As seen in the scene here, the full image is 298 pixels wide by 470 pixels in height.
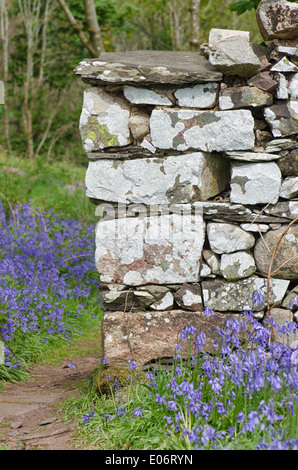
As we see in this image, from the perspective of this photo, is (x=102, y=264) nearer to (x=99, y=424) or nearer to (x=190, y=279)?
(x=190, y=279)

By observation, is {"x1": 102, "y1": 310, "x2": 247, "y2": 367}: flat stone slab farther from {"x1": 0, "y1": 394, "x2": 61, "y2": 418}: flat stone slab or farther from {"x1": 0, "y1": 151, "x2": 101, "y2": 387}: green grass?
{"x1": 0, "y1": 151, "x2": 101, "y2": 387}: green grass

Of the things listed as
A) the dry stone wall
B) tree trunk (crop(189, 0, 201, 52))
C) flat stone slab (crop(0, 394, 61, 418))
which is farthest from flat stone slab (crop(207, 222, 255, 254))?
tree trunk (crop(189, 0, 201, 52))

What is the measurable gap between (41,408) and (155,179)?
1567 mm

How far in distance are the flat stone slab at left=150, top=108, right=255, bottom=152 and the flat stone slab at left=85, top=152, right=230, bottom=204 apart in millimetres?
85

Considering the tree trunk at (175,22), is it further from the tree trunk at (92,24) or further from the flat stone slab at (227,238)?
the flat stone slab at (227,238)

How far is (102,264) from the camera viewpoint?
10.8 feet

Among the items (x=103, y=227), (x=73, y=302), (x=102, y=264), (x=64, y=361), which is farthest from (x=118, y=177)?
(x=73, y=302)

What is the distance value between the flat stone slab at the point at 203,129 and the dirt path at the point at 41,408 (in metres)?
1.71

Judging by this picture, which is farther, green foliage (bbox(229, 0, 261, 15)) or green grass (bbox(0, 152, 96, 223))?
green grass (bbox(0, 152, 96, 223))

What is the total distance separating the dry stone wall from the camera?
3146mm

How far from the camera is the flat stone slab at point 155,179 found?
3.20 m

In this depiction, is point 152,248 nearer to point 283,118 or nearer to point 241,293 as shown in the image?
point 241,293

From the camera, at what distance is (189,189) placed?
10.5ft
